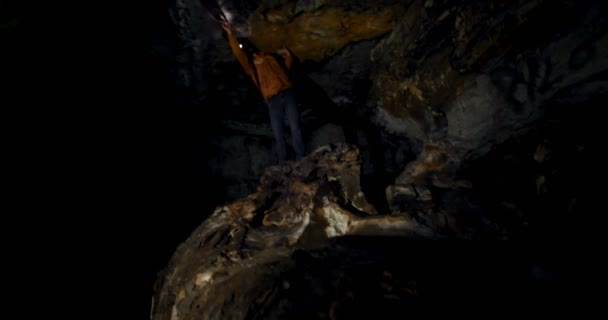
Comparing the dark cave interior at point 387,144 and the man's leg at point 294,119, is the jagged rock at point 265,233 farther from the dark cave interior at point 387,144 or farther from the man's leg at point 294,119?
the man's leg at point 294,119

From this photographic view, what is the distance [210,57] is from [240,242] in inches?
99.5

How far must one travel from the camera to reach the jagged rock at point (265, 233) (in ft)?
4.05

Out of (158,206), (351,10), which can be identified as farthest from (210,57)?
(158,206)

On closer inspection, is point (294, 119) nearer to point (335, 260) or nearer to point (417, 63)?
point (417, 63)

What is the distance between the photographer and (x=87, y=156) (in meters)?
3.00

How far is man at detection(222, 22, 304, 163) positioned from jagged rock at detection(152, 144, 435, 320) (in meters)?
0.98

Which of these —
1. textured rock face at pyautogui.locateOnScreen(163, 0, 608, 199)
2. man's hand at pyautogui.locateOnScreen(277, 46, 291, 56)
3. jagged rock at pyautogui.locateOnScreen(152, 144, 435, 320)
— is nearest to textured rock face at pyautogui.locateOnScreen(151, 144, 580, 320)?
jagged rock at pyautogui.locateOnScreen(152, 144, 435, 320)

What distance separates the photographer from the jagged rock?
1.24 m

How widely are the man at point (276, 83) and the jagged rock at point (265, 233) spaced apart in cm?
98

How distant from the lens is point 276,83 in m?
2.91

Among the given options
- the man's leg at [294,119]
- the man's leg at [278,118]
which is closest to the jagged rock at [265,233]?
the man's leg at [294,119]

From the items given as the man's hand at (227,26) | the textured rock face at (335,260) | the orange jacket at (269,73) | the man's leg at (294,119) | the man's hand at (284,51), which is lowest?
the textured rock face at (335,260)

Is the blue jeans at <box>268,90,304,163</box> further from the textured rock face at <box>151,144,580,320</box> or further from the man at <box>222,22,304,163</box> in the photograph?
the textured rock face at <box>151,144,580,320</box>

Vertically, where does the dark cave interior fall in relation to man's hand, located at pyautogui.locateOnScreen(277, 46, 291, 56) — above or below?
below
